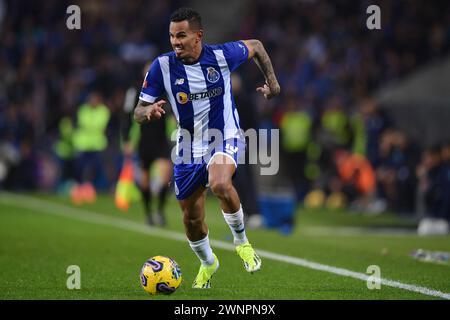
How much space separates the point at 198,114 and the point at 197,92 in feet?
0.63

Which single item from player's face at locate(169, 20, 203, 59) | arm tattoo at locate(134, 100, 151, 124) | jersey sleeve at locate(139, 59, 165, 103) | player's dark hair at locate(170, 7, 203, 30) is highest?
player's dark hair at locate(170, 7, 203, 30)

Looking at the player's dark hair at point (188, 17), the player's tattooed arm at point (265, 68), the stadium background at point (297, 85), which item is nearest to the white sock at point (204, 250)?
the player's tattooed arm at point (265, 68)

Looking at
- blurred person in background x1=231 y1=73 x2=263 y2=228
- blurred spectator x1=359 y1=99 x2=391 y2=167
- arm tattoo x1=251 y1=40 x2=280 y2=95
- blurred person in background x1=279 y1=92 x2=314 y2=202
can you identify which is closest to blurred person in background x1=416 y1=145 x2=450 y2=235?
blurred person in background x1=231 y1=73 x2=263 y2=228

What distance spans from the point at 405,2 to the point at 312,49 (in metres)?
2.70

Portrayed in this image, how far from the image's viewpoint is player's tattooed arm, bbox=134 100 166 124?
7820mm

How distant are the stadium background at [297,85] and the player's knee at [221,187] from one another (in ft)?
29.6

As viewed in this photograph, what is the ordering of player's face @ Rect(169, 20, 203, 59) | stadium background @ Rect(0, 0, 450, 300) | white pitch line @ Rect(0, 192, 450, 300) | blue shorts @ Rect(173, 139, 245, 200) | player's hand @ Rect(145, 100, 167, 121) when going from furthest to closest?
stadium background @ Rect(0, 0, 450, 300)
white pitch line @ Rect(0, 192, 450, 300)
blue shorts @ Rect(173, 139, 245, 200)
player's face @ Rect(169, 20, 203, 59)
player's hand @ Rect(145, 100, 167, 121)

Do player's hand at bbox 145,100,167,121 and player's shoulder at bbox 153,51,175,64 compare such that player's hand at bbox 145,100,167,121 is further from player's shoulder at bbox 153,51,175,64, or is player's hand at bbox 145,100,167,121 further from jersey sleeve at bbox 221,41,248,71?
jersey sleeve at bbox 221,41,248,71

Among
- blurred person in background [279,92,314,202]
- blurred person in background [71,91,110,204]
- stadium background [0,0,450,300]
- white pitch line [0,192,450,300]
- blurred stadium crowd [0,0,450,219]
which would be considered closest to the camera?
white pitch line [0,192,450,300]

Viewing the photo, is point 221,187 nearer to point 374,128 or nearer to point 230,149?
point 230,149

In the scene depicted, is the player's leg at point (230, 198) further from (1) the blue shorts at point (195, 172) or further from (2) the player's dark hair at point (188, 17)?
(2) the player's dark hair at point (188, 17)

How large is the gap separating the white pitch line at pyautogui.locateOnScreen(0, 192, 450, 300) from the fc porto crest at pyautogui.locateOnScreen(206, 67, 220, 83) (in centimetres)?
224

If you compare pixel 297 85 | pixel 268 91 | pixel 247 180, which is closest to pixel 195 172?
pixel 268 91
